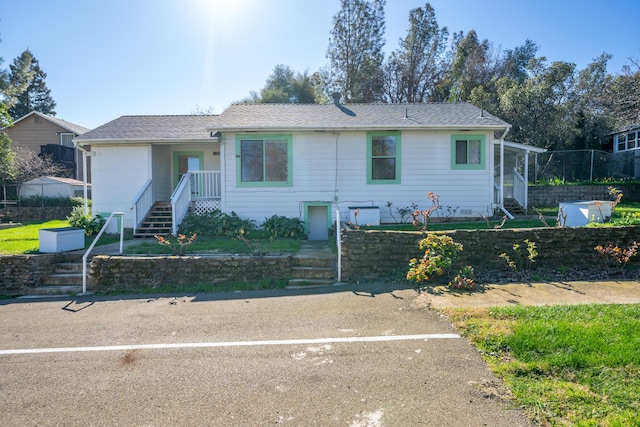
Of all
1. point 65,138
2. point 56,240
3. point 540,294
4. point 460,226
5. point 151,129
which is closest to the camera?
point 540,294

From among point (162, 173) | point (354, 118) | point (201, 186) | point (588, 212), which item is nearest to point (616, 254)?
point (588, 212)

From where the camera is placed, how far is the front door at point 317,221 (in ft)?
41.1

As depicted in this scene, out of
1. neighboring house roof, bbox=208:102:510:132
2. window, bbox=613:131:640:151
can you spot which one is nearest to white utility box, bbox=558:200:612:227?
neighboring house roof, bbox=208:102:510:132

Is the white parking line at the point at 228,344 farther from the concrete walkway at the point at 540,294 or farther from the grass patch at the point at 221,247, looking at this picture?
the grass patch at the point at 221,247

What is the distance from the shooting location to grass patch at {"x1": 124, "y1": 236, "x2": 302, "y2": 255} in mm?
8898

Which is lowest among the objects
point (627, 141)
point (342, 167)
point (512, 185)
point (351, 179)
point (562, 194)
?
point (562, 194)

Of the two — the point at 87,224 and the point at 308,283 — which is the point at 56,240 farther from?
the point at 308,283

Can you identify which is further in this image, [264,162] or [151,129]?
[151,129]

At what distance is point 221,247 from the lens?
375 inches

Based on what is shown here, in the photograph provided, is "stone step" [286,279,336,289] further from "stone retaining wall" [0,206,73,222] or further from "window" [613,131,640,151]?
"window" [613,131,640,151]

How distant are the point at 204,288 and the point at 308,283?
2.06 m

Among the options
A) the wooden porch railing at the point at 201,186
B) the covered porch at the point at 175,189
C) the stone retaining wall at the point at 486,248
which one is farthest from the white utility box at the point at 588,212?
the covered porch at the point at 175,189

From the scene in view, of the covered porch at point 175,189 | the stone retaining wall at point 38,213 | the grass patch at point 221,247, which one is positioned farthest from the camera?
the stone retaining wall at point 38,213

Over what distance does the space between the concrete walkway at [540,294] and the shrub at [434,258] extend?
0.36 m
